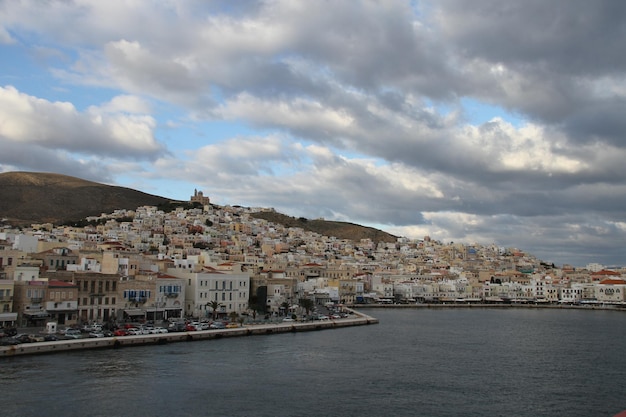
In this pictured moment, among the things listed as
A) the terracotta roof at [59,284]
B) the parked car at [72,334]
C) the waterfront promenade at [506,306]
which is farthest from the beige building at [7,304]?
the waterfront promenade at [506,306]

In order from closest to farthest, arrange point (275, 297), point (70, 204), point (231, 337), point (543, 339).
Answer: point (231, 337) → point (543, 339) → point (275, 297) → point (70, 204)

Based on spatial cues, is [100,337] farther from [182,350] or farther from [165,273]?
[165,273]

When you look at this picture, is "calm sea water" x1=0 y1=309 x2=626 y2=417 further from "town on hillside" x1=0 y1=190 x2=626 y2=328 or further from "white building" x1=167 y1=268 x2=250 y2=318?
"white building" x1=167 y1=268 x2=250 y2=318

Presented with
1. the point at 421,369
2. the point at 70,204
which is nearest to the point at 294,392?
the point at 421,369

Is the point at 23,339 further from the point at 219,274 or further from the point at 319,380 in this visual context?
the point at 219,274

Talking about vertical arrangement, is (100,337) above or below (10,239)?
below

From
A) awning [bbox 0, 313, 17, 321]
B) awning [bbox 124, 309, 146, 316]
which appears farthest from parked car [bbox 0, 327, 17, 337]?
awning [bbox 124, 309, 146, 316]

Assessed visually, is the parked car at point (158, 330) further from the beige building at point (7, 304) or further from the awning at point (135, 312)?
the beige building at point (7, 304)

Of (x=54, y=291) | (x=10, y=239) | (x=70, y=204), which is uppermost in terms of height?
(x=70, y=204)

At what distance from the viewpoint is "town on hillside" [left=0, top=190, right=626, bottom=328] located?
141ft

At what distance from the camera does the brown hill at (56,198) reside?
5556 inches

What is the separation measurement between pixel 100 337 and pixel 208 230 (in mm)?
103509

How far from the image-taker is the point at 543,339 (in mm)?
49781

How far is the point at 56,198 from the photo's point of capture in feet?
518
